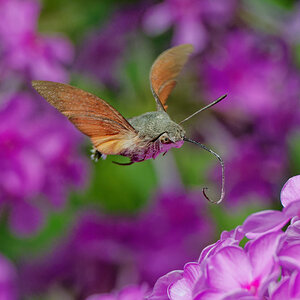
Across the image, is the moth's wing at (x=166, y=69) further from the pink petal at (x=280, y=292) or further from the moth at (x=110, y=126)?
the pink petal at (x=280, y=292)

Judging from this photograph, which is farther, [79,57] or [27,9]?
[79,57]

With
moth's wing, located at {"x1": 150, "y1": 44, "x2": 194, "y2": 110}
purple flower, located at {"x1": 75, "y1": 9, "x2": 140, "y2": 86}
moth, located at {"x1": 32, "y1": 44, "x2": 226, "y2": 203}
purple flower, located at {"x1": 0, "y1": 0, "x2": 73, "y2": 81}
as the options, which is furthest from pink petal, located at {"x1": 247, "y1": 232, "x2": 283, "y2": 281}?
purple flower, located at {"x1": 75, "y1": 9, "x2": 140, "y2": 86}

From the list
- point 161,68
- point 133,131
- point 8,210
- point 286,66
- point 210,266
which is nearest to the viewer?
point 210,266

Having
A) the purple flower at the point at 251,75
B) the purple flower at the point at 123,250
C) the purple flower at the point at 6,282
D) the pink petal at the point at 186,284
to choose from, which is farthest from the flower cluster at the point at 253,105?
the pink petal at the point at 186,284

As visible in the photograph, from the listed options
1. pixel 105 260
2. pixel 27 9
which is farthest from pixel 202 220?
pixel 27 9

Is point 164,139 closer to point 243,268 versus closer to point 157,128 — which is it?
point 157,128

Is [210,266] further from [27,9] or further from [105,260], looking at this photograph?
[27,9]
